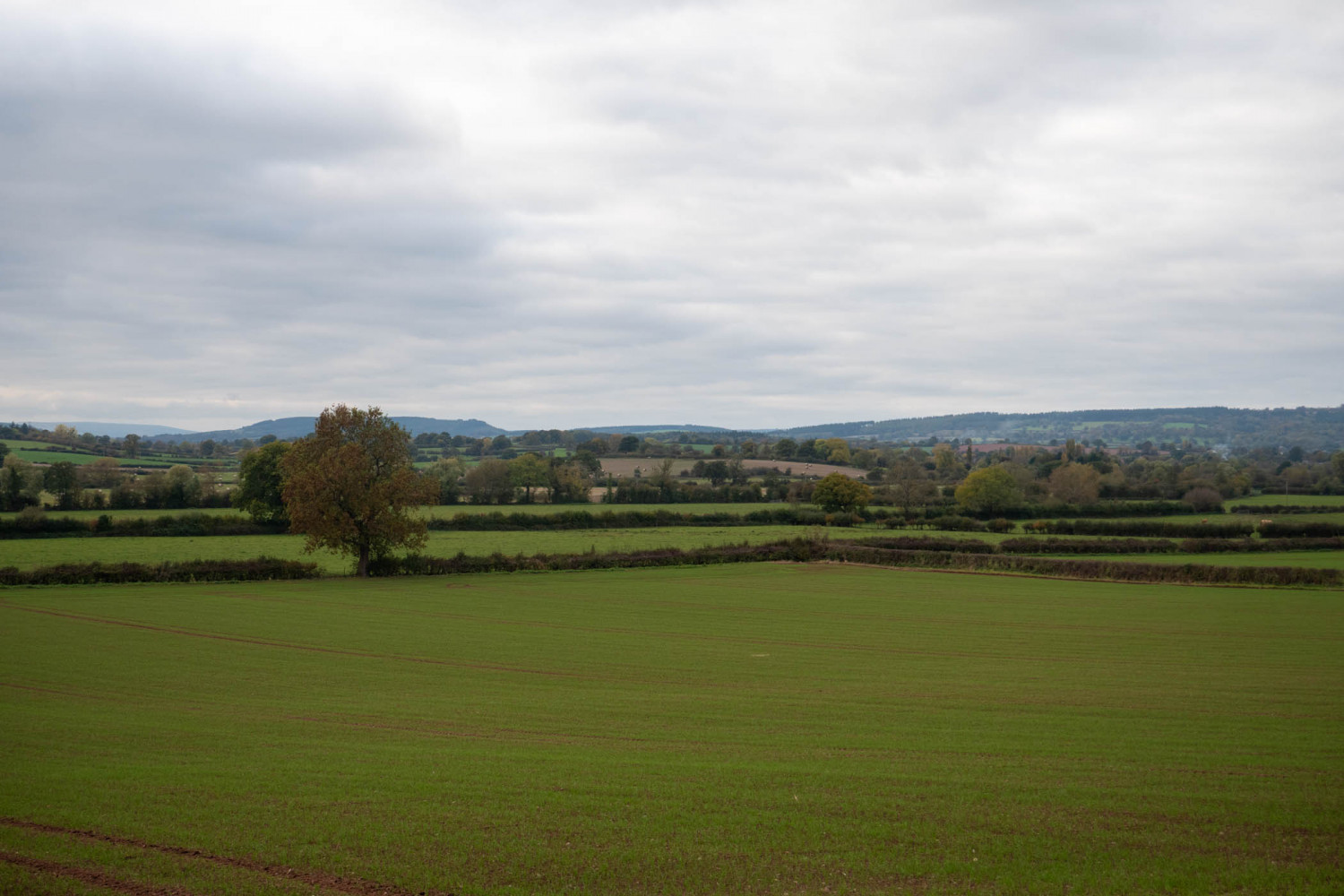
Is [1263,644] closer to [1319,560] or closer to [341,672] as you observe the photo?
[341,672]

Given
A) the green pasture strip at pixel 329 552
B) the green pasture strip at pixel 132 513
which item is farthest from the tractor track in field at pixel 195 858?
the green pasture strip at pixel 132 513

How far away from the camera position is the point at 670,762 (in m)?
14.1

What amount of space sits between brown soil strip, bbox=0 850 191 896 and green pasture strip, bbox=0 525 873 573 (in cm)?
5108

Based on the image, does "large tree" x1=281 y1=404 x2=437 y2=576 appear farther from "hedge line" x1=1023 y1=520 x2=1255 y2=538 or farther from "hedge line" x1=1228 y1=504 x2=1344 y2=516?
"hedge line" x1=1228 y1=504 x2=1344 y2=516

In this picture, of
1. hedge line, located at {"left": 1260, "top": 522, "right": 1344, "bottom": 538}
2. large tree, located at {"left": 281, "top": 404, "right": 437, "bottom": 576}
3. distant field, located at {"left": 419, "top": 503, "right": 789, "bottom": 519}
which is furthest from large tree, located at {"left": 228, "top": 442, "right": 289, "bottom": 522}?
hedge line, located at {"left": 1260, "top": 522, "right": 1344, "bottom": 538}

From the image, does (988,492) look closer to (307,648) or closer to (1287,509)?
(1287,509)

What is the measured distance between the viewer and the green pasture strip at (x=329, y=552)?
196ft

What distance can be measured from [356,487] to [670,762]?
45.8m

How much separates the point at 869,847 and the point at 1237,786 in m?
6.12

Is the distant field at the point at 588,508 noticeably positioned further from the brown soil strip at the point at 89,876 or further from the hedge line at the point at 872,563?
the brown soil strip at the point at 89,876

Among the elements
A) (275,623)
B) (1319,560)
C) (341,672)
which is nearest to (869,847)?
(341,672)

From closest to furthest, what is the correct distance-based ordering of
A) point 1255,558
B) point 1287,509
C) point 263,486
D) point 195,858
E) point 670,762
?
point 195,858 < point 670,762 < point 1255,558 < point 263,486 < point 1287,509

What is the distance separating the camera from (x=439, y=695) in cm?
2147

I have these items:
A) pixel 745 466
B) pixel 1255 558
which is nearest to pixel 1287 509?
pixel 1255 558
